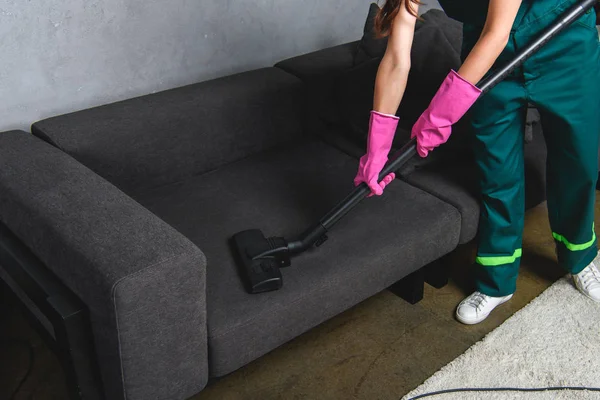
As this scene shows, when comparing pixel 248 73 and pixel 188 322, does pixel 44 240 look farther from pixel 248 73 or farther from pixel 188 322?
pixel 248 73

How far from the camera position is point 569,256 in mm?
2061

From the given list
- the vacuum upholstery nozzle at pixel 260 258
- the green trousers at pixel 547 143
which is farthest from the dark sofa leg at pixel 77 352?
the green trousers at pixel 547 143

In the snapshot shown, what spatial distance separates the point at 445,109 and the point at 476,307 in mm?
678

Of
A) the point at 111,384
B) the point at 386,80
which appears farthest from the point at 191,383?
the point at 386,80

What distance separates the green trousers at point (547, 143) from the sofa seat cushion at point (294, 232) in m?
0.15

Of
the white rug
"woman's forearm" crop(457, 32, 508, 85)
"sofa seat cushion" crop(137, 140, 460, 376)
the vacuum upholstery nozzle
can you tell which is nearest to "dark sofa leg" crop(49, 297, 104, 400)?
"sofa seat cushion" crop(137, 140, 460, 376)

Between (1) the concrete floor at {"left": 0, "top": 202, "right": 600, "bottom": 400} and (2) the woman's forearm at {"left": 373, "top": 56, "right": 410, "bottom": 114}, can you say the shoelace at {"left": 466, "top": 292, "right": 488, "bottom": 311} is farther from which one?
(2) the woman's forearm at {"left": 373, "top": 56, "right": 410, "bottom": 114}

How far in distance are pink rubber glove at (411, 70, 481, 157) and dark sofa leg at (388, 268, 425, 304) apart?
0.46 metres

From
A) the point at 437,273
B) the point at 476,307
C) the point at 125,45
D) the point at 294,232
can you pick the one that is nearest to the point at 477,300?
the point at 476,307

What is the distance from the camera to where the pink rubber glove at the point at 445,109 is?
62.6 inches

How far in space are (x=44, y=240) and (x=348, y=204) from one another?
737 mm

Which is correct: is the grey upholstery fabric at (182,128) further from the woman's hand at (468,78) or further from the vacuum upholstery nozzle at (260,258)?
the woman's hand at (468,78)

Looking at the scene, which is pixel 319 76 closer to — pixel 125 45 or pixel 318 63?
pixel 318 63

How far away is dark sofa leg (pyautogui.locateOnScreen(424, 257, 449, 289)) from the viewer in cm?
211
